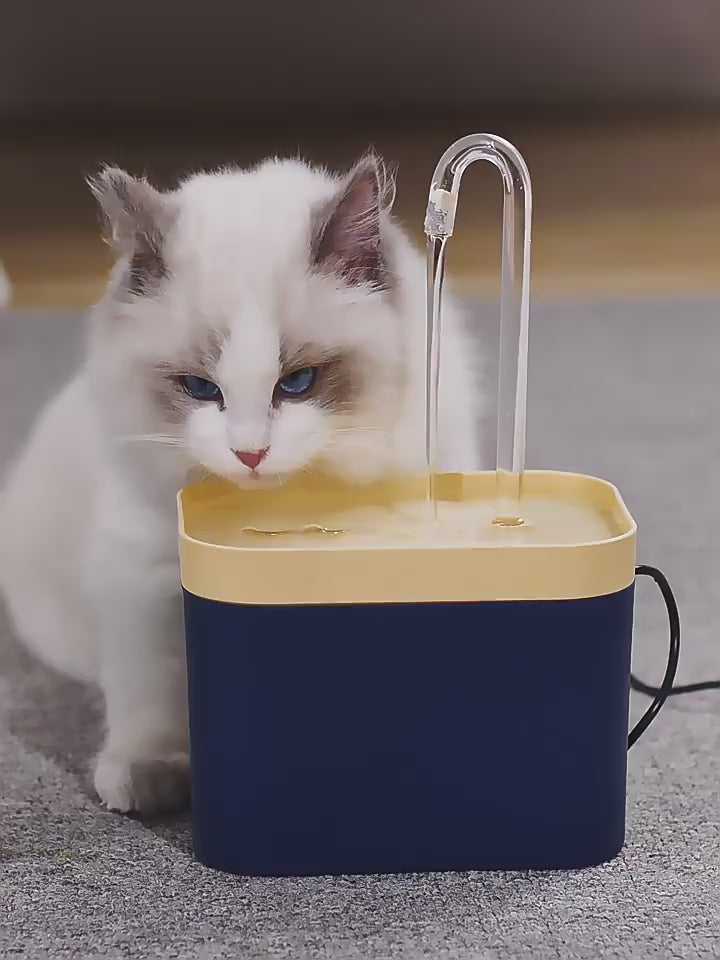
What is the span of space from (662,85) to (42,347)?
166 cm

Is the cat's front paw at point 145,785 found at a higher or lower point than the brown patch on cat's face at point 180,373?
lower

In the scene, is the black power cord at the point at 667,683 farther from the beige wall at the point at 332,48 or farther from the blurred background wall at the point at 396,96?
the beige wall at the point at 332,48

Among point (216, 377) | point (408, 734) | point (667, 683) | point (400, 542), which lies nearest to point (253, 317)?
point (216, 377)

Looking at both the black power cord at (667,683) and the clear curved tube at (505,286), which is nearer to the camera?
the clear curved tube at (505,286)

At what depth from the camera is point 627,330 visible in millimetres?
2037

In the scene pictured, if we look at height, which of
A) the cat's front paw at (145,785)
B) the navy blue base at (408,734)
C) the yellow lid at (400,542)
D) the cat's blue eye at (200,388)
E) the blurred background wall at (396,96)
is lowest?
the cat's front paw at (145,785)

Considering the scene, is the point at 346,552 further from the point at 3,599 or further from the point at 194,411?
the point at 3,599

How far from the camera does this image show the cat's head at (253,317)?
81 centimetres

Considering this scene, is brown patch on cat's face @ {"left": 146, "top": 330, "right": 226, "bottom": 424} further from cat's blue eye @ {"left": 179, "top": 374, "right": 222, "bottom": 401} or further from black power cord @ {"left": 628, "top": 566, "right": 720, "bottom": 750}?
black power cord @ {"left": 628, "top": 566, "right": 720, "bottom": 750}

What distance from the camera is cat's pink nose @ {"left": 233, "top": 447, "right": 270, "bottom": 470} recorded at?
2.66 feet

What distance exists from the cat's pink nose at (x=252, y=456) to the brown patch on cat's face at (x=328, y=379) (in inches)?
1.4

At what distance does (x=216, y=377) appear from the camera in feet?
2.67

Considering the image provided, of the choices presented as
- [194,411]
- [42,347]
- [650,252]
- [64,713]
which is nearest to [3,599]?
[64,713]

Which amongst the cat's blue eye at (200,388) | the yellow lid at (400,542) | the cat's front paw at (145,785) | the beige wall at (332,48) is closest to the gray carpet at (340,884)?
the cat's front paw at (145,785)
